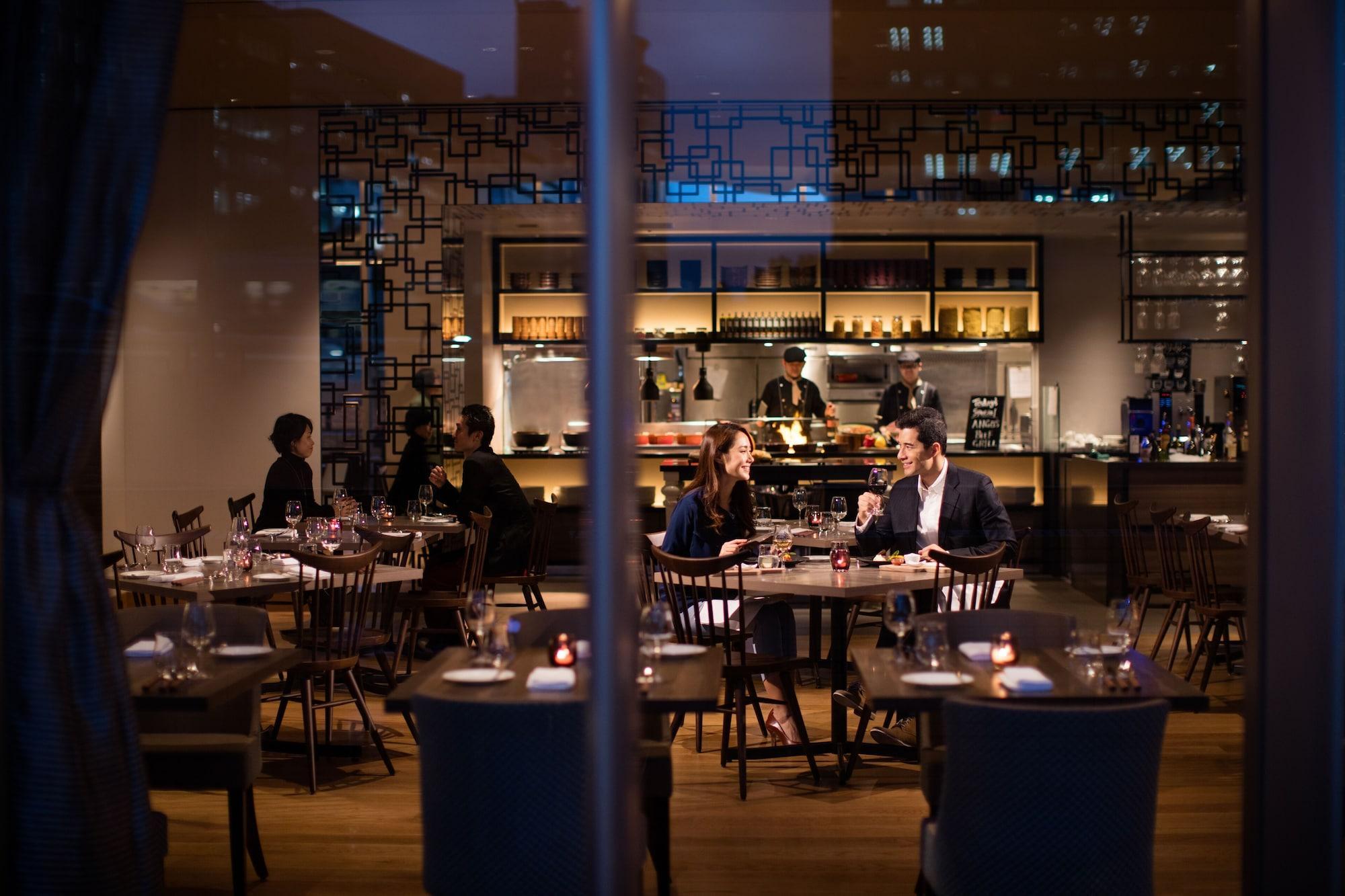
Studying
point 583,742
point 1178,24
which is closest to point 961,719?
point 583,742

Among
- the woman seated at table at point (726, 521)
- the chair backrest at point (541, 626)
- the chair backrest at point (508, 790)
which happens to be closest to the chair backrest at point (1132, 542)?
the woman seated at table at point (726, 521)

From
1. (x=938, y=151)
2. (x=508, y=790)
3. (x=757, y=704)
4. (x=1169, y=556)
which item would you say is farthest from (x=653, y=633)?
(x=938, y=151)

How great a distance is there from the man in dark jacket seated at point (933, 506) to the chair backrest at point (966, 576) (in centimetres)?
18

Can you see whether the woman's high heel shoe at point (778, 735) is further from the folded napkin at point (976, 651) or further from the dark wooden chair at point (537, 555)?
the dark wooden chair at point (537, 555)

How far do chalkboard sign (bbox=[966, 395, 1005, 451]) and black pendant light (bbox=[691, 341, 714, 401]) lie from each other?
252cm

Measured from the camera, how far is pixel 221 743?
3.52 meters

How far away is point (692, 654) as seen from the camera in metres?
3.63

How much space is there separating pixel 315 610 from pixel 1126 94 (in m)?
7.42

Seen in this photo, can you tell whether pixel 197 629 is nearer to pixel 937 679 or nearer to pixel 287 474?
pixel 937 679

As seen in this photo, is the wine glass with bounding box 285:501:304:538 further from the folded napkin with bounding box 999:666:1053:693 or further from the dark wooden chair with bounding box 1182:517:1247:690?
the dark wooden chair with bounding box 1182:517:1247:690

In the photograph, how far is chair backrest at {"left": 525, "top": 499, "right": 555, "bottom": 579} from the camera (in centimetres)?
746

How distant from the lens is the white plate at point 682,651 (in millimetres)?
3623

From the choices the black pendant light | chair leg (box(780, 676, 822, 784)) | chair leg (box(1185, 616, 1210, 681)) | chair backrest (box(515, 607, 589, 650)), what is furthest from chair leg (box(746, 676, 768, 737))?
the black pendant light

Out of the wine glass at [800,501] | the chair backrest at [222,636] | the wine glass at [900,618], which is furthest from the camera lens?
the wine glass at [800,501]
